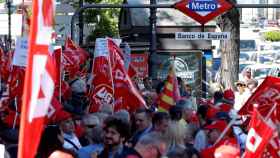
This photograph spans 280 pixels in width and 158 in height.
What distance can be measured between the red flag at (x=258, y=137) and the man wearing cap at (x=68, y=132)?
6.80ft

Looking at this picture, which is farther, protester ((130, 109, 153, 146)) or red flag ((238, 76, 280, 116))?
red flag ((238, 76, 280, 116))

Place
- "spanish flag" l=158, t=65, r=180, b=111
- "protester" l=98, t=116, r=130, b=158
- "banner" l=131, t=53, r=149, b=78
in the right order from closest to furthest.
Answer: "protester" l=98, t=116, r=130, b=158 → "spanish flag" l=158, t=65, r=180, b=111 → "banner" l=131, t=53, r=149, b=78

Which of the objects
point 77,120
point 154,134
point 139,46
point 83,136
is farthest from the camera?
point 139,46

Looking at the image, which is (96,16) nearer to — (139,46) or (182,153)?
(139,46)

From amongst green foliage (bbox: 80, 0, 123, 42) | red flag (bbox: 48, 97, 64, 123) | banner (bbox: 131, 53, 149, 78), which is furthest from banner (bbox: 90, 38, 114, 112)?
green foliage (bbox: 80, 0, 123, 42)

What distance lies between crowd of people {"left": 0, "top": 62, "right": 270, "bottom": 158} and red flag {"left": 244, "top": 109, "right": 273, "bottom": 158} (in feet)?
1.73

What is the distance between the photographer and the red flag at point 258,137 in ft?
20.1

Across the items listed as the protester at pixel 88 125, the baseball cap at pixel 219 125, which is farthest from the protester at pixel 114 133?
the baseball cap at pixel 219 125

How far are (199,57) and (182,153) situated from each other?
13.2 m

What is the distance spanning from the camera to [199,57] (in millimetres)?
19594

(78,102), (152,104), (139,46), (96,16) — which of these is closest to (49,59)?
(78,102)

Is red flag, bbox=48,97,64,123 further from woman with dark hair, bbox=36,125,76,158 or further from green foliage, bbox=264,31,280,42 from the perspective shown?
green foliage, bbox=264,31,280,42

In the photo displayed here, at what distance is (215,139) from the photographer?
800 centimetres

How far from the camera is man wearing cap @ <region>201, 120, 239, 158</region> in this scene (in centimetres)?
746
